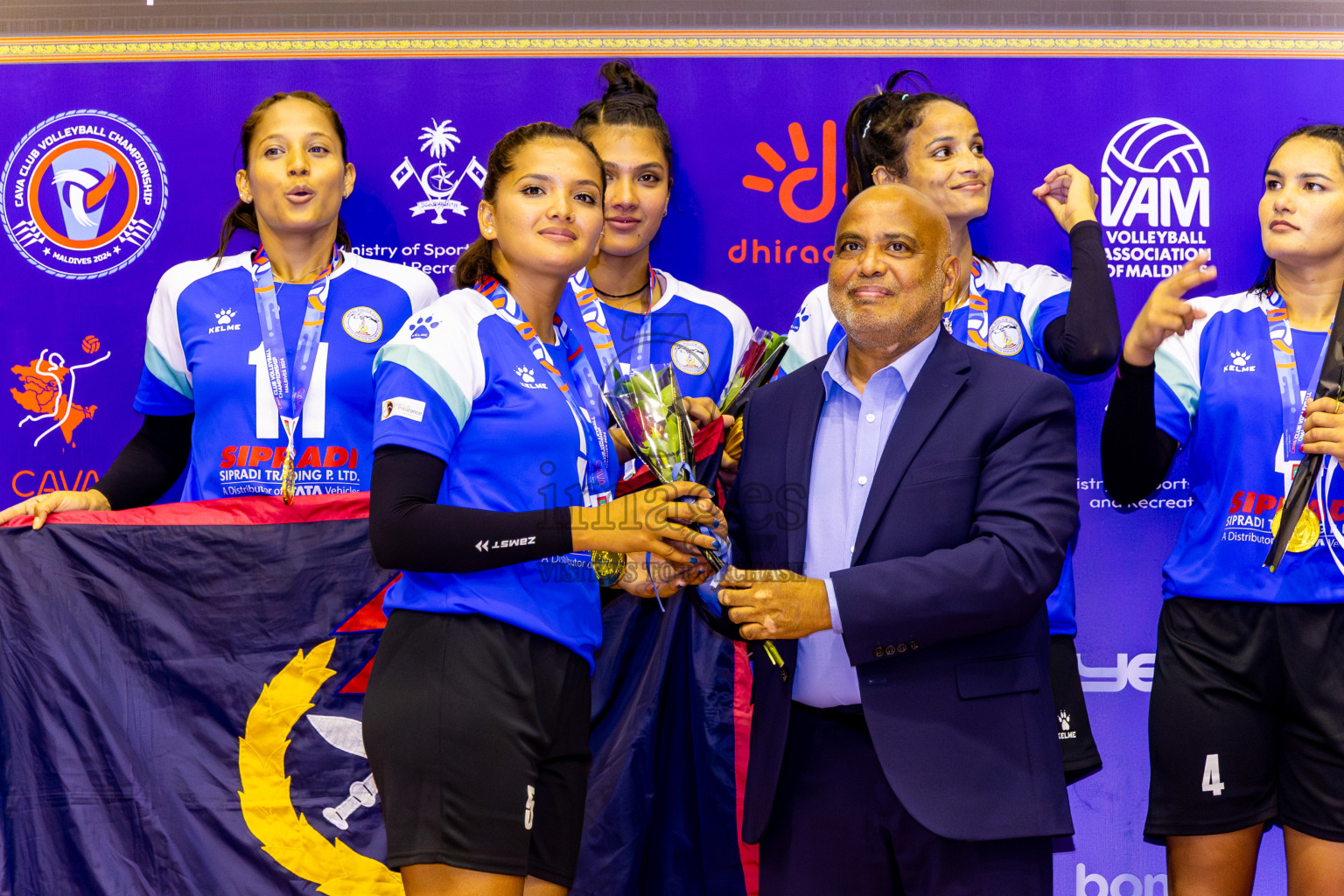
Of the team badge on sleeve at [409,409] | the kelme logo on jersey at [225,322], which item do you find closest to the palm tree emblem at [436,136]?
the kelme logo on jersey at [225,322]

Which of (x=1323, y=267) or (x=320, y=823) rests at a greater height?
(x=1323, y=267)

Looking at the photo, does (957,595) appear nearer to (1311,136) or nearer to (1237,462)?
(1237,462)

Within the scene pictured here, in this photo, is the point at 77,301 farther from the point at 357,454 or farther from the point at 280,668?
the point at 280,668

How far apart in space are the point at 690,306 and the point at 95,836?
97.2 inches

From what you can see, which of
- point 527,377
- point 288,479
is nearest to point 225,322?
point 288,479

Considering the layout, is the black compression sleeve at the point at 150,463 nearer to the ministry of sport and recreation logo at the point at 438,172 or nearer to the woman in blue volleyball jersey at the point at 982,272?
the ministry of sport and recreation logo at the point at 438,172

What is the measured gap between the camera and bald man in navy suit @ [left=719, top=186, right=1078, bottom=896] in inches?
95.3

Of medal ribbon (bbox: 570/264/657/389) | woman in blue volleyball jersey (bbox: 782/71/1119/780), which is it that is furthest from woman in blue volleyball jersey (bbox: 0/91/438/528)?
woman in blue volleyball jersey (bbox: 782/71/1119/780)

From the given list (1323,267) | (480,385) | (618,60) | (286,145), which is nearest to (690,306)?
(618,60)

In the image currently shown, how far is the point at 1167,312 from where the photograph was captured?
120 inches

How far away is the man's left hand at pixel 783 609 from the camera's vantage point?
2455 mm

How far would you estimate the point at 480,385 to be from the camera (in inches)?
101

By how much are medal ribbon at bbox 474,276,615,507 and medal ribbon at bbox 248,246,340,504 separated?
1265 mm

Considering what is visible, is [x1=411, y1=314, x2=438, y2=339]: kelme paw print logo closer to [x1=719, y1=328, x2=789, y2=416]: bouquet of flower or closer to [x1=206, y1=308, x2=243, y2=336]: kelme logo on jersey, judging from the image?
[x1=719, y1=328, x2=789, y2=416]: bouquet of flower
